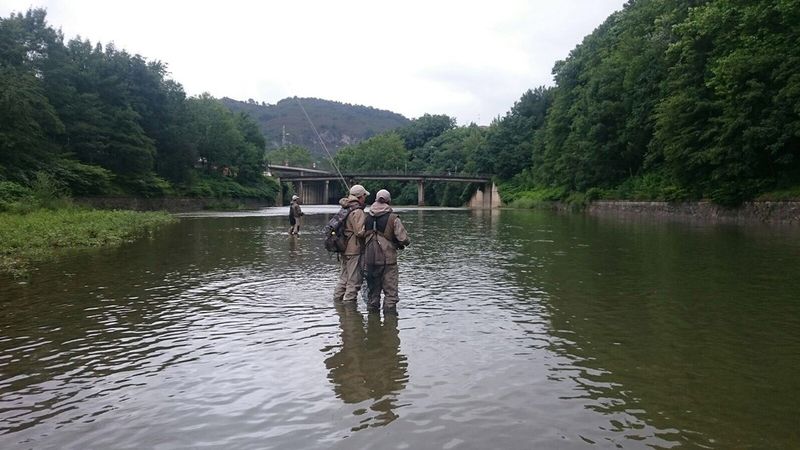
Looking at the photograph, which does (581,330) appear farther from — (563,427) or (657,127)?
(657,127)

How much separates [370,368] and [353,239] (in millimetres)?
3474

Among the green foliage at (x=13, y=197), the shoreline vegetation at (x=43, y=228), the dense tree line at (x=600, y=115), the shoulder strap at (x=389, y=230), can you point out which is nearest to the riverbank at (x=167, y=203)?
the dense tree line at (x=600, y=115)

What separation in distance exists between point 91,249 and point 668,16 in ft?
147

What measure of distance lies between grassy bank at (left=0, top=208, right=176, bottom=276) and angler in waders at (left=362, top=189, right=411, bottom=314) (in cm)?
863

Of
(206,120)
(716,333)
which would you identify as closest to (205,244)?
(716,333)

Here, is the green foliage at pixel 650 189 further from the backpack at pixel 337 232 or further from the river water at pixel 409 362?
the backpack at pixel 337 232

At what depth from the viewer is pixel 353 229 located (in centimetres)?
922

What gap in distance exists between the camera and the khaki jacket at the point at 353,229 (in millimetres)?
9141

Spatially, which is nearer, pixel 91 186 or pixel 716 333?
pixel 716 333

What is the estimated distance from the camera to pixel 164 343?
7156 millimetres

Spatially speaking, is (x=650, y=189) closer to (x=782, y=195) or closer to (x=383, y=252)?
(x=782, y=195)

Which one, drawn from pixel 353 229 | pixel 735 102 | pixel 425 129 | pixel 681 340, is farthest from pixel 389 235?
pixel 425 129

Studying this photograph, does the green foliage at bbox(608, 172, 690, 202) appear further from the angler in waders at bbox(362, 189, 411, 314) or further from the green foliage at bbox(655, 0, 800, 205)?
the angler in waders at bbox(362, 189, 411, 314)

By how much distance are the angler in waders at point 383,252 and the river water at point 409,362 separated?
15.6 inches
